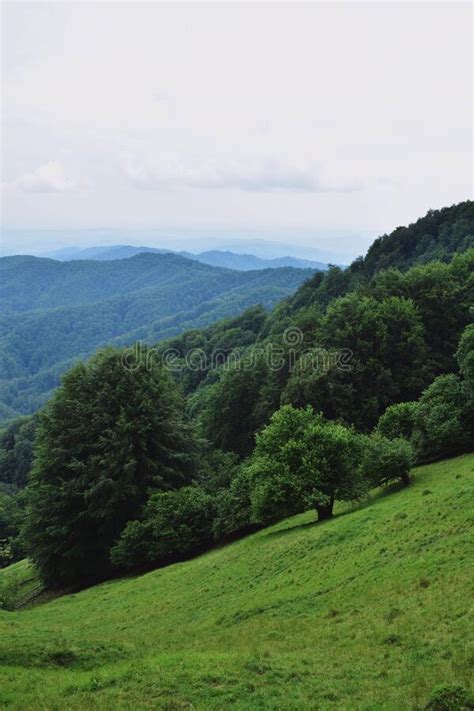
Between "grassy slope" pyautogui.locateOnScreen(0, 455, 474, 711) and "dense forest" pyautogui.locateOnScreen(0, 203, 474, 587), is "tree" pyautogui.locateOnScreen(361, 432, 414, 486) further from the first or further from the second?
"grassy slope" pyautogui.locateOnScreen(0, 455, 474, 711)

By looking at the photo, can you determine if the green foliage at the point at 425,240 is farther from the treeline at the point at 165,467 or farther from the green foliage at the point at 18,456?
the green foliage at the point at 18,456

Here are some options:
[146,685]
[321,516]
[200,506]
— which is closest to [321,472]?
[321,516]

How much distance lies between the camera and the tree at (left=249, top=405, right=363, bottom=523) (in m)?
32.3

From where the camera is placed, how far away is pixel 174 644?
744 inches

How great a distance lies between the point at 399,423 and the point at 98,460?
23150 mm

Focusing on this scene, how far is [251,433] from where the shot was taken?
6569 centimetres

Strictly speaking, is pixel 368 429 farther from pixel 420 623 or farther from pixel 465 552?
pixel 420 623

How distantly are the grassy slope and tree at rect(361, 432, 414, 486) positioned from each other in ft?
10.3

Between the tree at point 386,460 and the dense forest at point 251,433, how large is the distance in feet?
0.30

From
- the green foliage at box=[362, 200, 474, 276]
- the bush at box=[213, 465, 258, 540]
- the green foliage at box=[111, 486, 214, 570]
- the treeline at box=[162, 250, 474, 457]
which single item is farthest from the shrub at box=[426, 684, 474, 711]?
the green foliage at box=[362, 200, 474, 276]

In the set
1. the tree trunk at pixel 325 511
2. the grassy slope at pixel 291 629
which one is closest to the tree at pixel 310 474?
the tree trunk at pixel 325 511

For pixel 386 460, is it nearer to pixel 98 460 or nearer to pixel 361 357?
pixel 98 460

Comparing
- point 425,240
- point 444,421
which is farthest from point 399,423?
point 425,240

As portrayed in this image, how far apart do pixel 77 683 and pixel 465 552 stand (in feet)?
44.0
